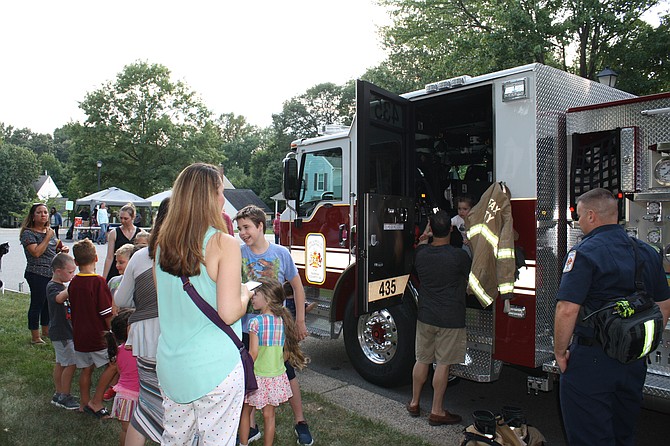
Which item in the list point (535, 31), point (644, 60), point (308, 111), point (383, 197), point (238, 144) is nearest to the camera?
point (383, 197)

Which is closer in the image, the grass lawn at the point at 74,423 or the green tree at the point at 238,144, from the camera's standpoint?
the grass lawn at the point at 74,423

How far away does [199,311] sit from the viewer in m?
2.28

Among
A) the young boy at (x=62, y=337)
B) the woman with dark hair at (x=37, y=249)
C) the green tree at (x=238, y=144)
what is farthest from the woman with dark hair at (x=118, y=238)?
the green tree at (x=238, y=144)

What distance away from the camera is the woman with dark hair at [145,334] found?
9.02 ft

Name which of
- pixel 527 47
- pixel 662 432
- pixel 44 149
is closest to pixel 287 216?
pixel 662 432

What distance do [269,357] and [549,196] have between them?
2543mm

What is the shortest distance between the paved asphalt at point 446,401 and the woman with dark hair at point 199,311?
234 centimetres

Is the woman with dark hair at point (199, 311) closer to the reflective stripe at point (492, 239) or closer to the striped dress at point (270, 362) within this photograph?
the striped dress at point (270, 362)

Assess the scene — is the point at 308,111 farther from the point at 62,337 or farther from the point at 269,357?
the point at 269,357

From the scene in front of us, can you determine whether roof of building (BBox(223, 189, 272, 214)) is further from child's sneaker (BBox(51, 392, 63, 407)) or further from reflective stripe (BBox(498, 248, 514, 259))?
reflective stripe (BBox(498, 248, 514, 259))

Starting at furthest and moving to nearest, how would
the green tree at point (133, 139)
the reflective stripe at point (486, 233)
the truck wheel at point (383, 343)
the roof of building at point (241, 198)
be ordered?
the roof of building at point (241, 198) → the green tree at point (133, 139) → the truck wheel at point (383, 343) → the reflective stripe at point (486, 233)

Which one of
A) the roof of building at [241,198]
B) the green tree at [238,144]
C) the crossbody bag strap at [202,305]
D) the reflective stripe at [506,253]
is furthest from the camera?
the green tree at [238,144]

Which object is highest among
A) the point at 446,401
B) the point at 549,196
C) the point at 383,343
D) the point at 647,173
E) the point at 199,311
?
the point at 647,173

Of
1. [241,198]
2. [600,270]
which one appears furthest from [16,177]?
[600,270]
